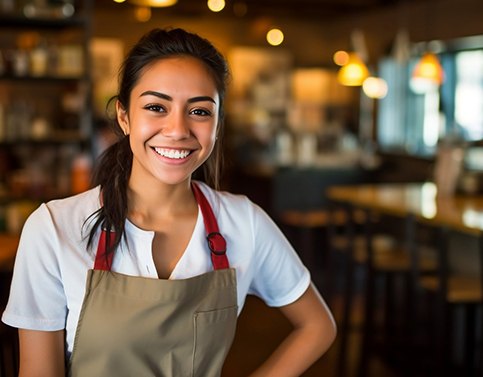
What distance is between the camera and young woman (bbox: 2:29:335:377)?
1.52m

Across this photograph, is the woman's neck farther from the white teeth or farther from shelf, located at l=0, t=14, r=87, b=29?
shelf, located at l=0, t=14, r=87, b=29

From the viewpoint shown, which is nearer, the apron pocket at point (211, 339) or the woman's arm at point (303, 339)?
the apron pocket at point (211, 339)

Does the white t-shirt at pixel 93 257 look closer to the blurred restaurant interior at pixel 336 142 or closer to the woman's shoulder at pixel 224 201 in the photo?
the woman's shoulder at pixel 224 201

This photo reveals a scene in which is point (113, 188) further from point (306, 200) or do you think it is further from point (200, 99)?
point (306, 200)

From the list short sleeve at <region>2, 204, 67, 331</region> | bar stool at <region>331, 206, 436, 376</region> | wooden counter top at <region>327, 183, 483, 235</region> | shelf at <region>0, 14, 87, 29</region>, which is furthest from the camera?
shelf at <region>0, 14, 87, 29</region>

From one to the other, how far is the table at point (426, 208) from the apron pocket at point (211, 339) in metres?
2.41

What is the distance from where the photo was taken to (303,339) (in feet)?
5.75

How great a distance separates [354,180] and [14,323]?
7.12 m

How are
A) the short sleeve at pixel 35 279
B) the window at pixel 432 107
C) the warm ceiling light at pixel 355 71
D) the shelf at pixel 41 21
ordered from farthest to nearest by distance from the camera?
1. the window at pixel 432 107
2. the warm ceiling light at pixel 355 71
3. the shelf at pixel 41 21
4. the short sleeve at pixel 35 279

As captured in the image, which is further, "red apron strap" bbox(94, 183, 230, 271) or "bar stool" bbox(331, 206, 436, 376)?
"bar stool" bbox(331, 206, 436, 376)

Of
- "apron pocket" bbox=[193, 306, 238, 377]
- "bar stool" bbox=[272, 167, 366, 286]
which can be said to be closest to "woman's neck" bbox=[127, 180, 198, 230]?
"apron pocket" bbox=[193, 306, 238, 377]

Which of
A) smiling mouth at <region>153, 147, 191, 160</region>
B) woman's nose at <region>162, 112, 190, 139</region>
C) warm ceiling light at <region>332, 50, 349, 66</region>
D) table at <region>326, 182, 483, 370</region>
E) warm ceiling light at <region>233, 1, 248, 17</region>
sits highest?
warm ceiling light at <region>233, 1, 248, 17</region>

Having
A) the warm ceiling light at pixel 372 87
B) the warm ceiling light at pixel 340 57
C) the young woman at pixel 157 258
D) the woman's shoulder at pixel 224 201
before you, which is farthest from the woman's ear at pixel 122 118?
the warm ceiling light at pixel 340 57

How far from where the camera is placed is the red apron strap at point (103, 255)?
1.55 m
